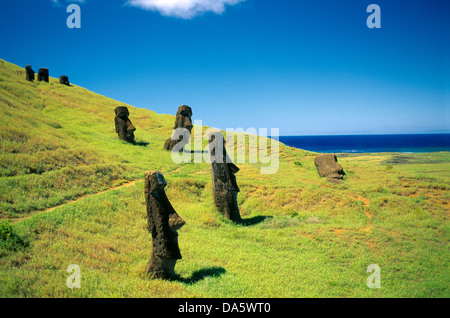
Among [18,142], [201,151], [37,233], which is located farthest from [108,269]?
[201,151]

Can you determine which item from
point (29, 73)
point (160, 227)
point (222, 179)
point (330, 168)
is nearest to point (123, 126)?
point (222, 179)

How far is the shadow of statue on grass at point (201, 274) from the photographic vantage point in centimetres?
723

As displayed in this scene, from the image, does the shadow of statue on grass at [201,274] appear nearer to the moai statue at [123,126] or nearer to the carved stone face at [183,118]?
the carved stone face at [183,118]

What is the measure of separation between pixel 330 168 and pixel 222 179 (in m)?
12.7

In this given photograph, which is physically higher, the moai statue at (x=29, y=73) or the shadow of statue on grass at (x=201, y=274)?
the moai statue at (x=29, y=73)

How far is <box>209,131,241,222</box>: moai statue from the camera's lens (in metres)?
13.4

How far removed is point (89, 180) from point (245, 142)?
24355 millimetres

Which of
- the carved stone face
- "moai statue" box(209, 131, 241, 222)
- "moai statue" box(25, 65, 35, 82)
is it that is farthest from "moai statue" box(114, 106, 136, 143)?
"moai statue" box(25, 65, 35, 82)

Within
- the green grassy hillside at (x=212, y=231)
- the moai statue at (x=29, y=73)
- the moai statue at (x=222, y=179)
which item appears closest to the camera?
the green grassy hillside at (x=212, y=231)

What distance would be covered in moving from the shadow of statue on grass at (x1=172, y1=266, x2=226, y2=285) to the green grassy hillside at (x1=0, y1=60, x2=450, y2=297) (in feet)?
0.12

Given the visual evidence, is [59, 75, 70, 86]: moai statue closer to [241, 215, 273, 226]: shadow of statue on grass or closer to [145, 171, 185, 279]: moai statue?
[241, 215, 273, 226]: shadow of statue on grass

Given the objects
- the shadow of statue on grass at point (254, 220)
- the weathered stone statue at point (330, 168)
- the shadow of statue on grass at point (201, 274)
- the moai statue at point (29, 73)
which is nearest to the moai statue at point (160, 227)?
the shadow of statue on grass at point (201, 274)

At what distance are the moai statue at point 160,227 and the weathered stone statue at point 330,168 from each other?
16.8 metres
